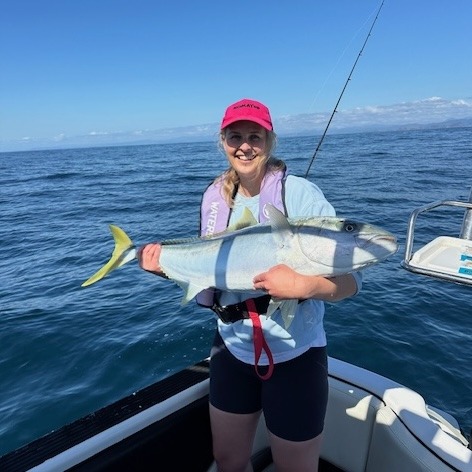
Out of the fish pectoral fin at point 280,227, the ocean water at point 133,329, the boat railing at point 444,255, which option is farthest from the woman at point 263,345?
the ocean water at point 133,329

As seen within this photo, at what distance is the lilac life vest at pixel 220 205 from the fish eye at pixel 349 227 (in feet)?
1.60

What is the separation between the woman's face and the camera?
2686 millimetres

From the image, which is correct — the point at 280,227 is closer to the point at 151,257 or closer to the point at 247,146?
the point at 247,146

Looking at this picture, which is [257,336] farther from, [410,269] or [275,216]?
[410,269]

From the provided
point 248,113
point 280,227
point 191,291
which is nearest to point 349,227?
point 280,227

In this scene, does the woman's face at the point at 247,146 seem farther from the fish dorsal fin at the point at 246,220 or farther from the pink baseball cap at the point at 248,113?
the fish dorsal fin at the point at 246,220

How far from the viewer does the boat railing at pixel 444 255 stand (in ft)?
9.62

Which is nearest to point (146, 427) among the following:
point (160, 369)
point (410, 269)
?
point (410, 269)

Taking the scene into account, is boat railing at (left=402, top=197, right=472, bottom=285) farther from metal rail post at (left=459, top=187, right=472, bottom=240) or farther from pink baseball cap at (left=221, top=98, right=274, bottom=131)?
pink baseball cap at (left=221, top=98, right=274, bottom=131)

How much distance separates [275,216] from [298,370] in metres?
0.99

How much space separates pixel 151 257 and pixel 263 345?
1.06 meters

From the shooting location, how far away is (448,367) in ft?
20.7

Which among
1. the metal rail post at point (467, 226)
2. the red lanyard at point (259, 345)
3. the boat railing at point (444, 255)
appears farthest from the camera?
the metal rail post at point (467, 226)

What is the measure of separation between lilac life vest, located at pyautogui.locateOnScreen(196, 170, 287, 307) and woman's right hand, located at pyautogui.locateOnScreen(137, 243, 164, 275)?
0.35m
